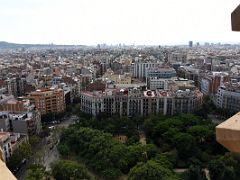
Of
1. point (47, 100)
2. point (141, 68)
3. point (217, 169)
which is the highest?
point (141, 68)

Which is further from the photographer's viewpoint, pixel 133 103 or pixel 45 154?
pixel 133 103

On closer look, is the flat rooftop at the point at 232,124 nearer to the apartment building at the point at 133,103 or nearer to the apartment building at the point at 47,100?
the apartment building at the point at 133,103

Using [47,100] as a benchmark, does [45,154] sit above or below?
below

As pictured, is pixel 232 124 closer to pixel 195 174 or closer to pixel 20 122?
pixel 195 174

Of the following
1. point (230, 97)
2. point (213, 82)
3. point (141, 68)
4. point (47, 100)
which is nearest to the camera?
point (47, 100)

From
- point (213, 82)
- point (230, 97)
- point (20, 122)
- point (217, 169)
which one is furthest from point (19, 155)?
point (213, 82)

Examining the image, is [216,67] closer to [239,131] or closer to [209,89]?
[209,89]

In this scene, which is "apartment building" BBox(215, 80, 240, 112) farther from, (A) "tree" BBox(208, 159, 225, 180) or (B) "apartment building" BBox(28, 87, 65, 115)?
(B) "apartment building" BBox(28, 87, 65, 115)

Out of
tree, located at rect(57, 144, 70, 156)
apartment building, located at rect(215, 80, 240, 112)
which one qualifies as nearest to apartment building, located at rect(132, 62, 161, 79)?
apartment building, located at rect(215, 80, 240, 112)

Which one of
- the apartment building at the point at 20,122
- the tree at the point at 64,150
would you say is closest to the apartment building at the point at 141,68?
the apartment building at the point at 20,122
